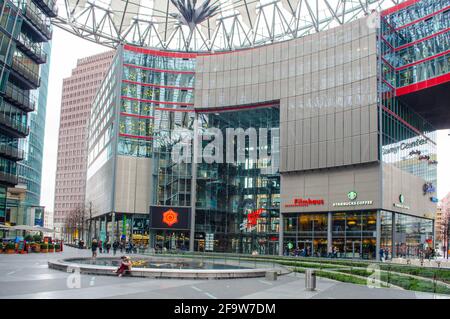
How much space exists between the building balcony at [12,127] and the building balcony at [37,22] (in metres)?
12.9

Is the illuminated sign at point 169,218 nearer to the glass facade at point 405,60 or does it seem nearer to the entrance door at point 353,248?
the entrance door at point 353,248

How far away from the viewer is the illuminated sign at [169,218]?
8044 centimetres

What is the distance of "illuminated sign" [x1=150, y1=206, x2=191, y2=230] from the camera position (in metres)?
80.4

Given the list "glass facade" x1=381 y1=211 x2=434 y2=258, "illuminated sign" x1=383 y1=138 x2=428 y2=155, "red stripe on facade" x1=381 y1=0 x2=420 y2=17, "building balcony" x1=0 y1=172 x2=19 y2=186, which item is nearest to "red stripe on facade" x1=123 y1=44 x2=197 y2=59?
"building balcony" x1=0 y1=172 x2=19 y2=186

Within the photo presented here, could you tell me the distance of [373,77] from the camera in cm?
6247

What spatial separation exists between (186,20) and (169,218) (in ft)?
105

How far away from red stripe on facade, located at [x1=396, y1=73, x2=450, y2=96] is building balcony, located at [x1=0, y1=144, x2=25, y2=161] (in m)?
51.5

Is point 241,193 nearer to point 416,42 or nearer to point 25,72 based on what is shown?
point 416,42

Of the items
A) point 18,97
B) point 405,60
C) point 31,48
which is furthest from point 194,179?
point 405,60

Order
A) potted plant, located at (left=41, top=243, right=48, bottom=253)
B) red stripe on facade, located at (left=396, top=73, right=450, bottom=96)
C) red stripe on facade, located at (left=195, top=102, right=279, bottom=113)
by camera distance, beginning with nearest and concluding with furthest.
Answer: red stripe on facade, located at (left=396, top=73, right=450, bottom=96) < potted plant, located at (left=41, top=243, right=48, bottom=253) < red stripe on facade, located at (left=195, top=102, right=279, bottom=113)

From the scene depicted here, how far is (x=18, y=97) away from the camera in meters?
69.9

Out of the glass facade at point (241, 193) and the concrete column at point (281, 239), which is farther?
the glass facade at point (241, 193)

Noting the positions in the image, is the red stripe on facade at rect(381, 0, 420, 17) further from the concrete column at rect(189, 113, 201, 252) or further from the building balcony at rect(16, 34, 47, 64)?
the building balcony at rect(16, 34, 47, 64)

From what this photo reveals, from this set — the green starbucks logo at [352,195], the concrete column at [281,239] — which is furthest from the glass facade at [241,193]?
the green starbucks logo at [352,195]
